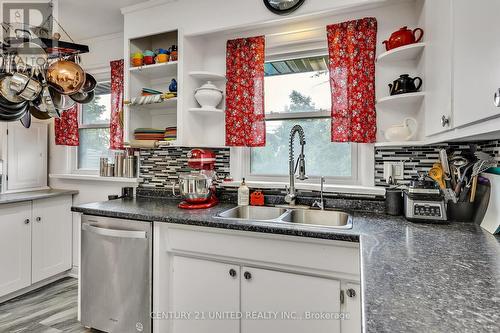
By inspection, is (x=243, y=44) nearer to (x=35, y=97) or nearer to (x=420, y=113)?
(x=420, y=113)

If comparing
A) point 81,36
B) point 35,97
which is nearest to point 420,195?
point 35,97

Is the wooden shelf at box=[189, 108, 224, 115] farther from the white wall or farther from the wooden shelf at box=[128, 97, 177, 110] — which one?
the white wall

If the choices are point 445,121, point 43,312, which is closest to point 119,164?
point 43,312

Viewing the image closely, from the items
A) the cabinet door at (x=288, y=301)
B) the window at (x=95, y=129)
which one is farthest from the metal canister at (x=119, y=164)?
the cabinet door at (x=288, y=301)

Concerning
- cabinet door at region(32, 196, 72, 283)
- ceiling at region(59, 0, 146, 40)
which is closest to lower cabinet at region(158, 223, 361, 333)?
cabinet door at region(32, 196, 72, 283)

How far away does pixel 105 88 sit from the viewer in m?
3.06

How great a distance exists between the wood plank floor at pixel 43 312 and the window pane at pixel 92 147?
1274 millimetres

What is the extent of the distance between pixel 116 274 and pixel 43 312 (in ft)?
3.46

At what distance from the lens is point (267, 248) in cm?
149

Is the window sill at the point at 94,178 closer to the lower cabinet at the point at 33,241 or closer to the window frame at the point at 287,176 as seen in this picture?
the lower cabinet at the point at 33,241

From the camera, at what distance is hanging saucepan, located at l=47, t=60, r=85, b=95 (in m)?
1.80

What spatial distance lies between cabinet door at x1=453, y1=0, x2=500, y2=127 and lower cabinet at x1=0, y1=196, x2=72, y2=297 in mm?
3224

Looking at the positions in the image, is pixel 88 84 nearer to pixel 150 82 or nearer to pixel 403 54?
pixel 150 82

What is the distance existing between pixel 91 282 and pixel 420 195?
2.18 metres
